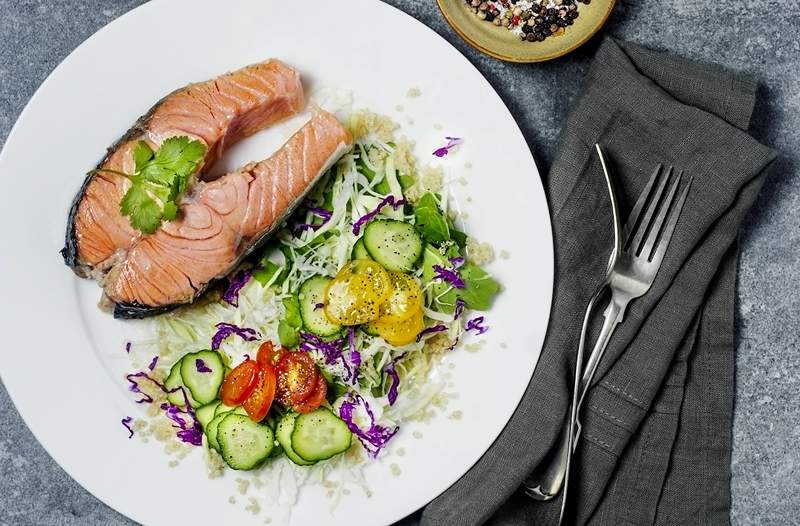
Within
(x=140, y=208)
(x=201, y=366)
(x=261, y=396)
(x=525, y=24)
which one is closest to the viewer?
(x=140, y=208)

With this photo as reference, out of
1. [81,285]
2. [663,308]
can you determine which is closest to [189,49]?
[81,285]

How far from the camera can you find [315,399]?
11.1 ft

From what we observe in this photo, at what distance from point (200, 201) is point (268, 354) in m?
0.75

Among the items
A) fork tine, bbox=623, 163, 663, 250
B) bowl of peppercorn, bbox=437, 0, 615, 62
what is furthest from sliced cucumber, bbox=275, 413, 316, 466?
bowl of peppercorn, bbox=437, 0, 615, 62

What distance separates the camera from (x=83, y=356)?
11.3 feet

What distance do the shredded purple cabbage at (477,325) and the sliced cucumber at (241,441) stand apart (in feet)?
3.46

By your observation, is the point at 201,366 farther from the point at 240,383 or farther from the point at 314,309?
the point at 314,309

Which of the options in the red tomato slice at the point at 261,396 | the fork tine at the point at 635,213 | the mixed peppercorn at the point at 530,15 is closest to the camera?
the red tomato slice at the point at 261,396

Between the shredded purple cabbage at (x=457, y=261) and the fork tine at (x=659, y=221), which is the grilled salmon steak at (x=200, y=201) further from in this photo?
the fork tine at (x=659, y=221)

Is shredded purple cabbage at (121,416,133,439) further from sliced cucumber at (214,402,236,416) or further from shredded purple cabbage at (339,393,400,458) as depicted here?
shredded purple cabbage at (339,393,400,458)

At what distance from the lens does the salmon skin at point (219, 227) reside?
10.7ft

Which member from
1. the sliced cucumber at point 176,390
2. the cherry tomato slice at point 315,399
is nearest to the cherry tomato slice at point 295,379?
the cherry tomato slice at point 315,399

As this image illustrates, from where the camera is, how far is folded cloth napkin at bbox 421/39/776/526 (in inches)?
134

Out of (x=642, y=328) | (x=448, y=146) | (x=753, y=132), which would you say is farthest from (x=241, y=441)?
(x=753, y=132)
